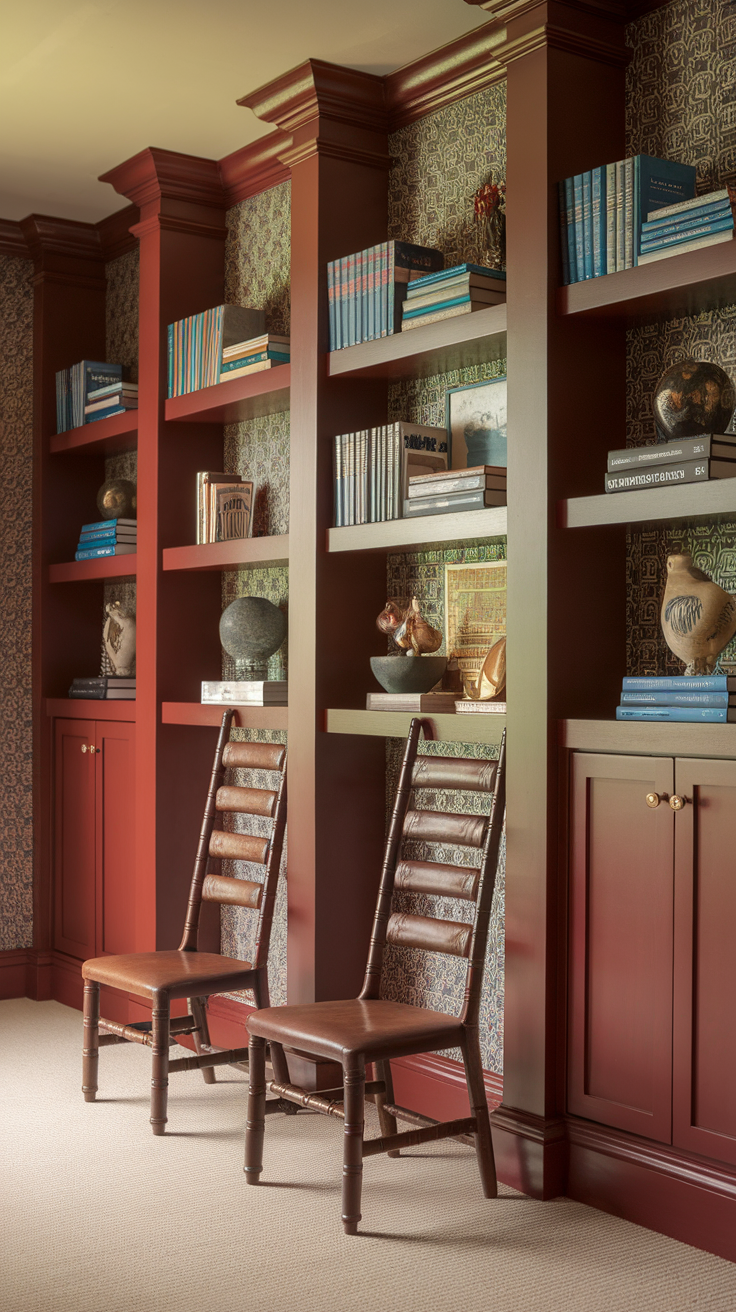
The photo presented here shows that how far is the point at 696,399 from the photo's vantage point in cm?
273

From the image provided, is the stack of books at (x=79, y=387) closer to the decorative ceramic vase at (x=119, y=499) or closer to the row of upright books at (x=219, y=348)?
the decorative ceramic vase at (x=119, y=499)

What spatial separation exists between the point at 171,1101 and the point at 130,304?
3.07 meters

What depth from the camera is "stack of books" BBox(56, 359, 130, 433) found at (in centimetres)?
496

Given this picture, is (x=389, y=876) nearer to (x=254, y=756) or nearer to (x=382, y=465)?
(x=254, y=756)

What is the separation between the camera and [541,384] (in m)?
3.04

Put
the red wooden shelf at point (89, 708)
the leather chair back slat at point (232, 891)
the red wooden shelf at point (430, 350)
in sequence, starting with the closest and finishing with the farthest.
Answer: the red wooden shelf at point (430, 350), the leather chair back slat at point (232, 891), the red wooden shelf at point (89, 708)

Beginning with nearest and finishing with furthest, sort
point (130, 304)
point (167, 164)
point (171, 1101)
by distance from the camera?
point (171, 1101) < point (167, 164) < point (130, 304)

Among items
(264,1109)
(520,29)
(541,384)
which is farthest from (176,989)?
(520,29)

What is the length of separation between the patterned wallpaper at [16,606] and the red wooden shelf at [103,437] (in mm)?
193

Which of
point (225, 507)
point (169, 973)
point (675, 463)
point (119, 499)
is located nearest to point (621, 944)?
point (675, 463)

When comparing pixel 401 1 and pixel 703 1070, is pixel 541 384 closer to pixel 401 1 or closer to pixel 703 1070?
pixel 401 1

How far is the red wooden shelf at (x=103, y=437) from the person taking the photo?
15.4 feet

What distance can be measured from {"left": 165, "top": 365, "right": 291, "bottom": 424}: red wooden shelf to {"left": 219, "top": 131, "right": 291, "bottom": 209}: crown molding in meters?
0.71

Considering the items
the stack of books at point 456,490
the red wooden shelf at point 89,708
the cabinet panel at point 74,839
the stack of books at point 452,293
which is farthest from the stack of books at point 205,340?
the cabinet panel at point 74,839
